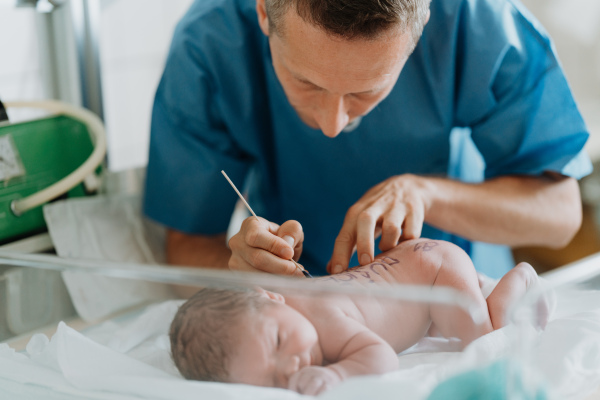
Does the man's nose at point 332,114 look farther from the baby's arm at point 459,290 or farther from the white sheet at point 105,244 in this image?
the white sheet at point 105,244

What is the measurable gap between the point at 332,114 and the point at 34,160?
492 millimetres

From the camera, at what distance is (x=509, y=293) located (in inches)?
25.8

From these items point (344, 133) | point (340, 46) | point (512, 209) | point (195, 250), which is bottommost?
point (195, 250)

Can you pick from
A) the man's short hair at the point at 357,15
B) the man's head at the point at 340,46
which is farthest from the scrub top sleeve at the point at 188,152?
the man's short hair at the point at 357,15

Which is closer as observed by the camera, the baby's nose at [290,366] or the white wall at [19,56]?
the baby's nose at [290,366]

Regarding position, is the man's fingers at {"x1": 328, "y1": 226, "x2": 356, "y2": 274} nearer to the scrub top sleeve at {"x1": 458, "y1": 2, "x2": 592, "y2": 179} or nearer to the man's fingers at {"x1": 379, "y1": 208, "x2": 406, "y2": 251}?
the man's fingers at {"x1": 379, "y1": 208, "x2": 406, "y2": 251}

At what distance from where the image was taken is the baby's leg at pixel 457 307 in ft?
1.70

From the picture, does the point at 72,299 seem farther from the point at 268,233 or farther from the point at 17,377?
the point at 268,233

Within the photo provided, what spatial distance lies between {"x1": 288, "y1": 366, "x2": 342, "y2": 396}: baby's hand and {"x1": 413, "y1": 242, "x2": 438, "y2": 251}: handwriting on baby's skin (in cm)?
26

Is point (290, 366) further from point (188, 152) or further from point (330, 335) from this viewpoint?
point (188, 152)

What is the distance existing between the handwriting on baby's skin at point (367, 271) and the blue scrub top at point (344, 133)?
20 centimetres

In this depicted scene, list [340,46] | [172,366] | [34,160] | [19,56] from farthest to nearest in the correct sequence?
1. [19,56]
2. [34,160]
3. [340,46]
4. [172,366]

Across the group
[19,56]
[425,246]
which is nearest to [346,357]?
[425,246]

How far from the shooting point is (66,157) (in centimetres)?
101
